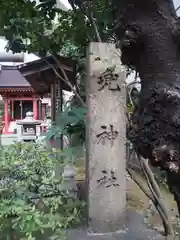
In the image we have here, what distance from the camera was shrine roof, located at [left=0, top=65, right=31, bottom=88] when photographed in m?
15.5

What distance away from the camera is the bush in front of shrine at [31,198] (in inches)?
83.4

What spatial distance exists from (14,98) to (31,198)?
14363 mm

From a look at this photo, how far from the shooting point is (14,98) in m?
16.3

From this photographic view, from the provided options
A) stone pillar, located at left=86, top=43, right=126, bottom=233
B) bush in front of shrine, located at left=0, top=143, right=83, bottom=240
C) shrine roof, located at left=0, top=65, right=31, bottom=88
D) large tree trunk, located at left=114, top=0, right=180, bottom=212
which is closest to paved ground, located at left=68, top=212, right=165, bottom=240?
stone pillar, located at left=86, top=43, right=126, bottom=233

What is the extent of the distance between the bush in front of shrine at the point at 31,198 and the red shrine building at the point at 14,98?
12.6 metres

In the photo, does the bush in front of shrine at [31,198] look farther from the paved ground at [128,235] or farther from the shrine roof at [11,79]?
the shrine roof at [11,79]

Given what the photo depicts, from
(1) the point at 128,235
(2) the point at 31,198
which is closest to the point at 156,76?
(2) the point at 31,198

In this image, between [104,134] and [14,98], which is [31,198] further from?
[14,98]

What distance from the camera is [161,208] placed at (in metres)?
2.67

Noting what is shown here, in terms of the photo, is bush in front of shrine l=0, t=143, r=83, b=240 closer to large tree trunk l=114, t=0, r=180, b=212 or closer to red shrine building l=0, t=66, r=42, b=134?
large tree trunk l=114, t=0, r=180, b=212

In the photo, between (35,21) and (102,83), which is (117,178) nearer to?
(102,83)

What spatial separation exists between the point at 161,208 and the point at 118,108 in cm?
111

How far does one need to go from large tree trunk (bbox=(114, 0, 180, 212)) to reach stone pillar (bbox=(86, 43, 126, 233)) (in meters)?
2.26

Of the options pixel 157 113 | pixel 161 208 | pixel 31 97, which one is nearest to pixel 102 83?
pixel 161 208
